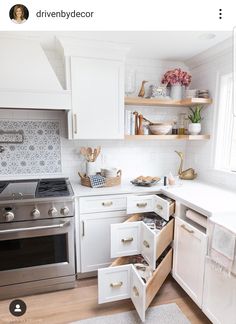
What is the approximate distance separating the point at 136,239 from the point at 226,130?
136 cm

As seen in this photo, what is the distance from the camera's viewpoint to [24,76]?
68.0 inches

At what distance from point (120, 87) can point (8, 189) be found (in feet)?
4.37

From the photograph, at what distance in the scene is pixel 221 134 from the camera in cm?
222

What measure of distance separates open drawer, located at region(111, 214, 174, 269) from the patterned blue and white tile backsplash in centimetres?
96

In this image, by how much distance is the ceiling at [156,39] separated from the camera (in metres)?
1.78

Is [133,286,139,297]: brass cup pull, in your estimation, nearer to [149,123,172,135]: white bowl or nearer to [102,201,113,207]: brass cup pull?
[102,201,113,207]: brass cup pull

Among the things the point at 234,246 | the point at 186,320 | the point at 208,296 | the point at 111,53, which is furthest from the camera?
the point at 111,53

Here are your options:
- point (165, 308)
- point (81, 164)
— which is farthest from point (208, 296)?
point (81, 164)

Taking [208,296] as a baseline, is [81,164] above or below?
above

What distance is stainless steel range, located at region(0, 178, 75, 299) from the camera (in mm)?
1681

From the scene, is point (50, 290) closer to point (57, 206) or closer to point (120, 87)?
point (57, 206)

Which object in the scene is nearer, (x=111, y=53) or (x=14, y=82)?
(x=14, y=82)
